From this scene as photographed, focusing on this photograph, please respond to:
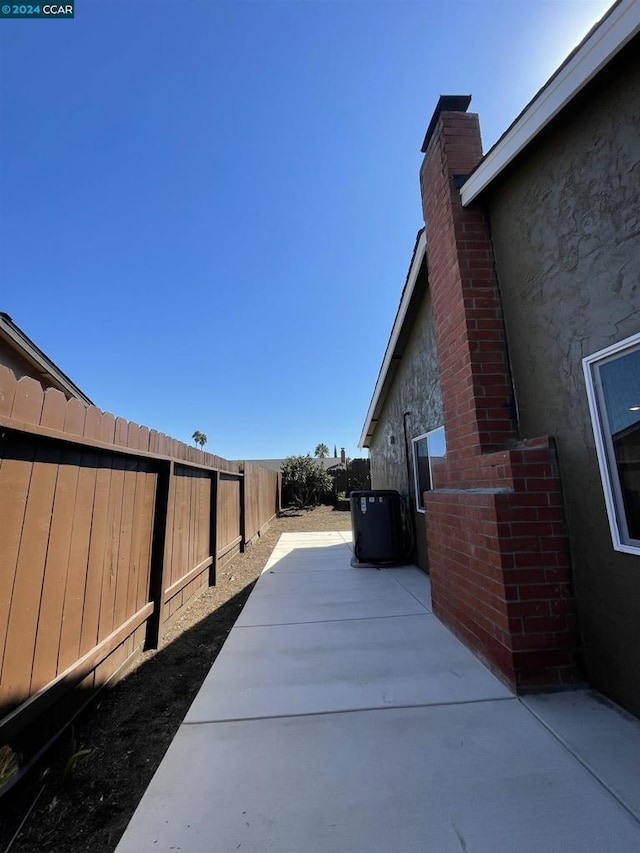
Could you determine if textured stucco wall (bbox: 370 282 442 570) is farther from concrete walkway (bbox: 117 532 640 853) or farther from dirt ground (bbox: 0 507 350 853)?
dirt ground (bbox: 0 507 350 853)

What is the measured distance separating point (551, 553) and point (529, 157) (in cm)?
284

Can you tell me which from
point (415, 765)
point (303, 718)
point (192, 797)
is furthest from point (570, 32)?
point (192, 797)

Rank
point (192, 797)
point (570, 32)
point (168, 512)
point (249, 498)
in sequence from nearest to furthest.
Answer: point (192, 797) < point (570, 32) < point (168, 512) < point (249, 498)

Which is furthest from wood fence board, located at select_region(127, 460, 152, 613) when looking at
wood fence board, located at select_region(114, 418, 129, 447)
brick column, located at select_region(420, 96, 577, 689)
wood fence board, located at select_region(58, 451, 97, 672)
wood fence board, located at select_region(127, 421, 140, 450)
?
brick column, located at select_region(420, 96, 577, 689)

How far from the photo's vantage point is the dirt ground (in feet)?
5.29

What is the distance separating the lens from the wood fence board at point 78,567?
92.1 inches

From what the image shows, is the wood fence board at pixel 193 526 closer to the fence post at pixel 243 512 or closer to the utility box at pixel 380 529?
the utility box at pixel 380 529

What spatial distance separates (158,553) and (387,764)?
2.95m

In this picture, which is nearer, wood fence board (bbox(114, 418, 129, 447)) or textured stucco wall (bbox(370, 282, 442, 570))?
wood fence board (bbox(114, 418, 129, 447))

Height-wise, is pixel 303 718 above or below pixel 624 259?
below

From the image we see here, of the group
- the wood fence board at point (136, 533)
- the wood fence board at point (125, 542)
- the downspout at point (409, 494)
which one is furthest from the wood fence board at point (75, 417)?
the downspout at point (409, 494)

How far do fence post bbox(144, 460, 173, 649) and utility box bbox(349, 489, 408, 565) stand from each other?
3.15 metres

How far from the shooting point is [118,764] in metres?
2.06

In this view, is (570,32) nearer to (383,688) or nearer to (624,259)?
(624,259)
